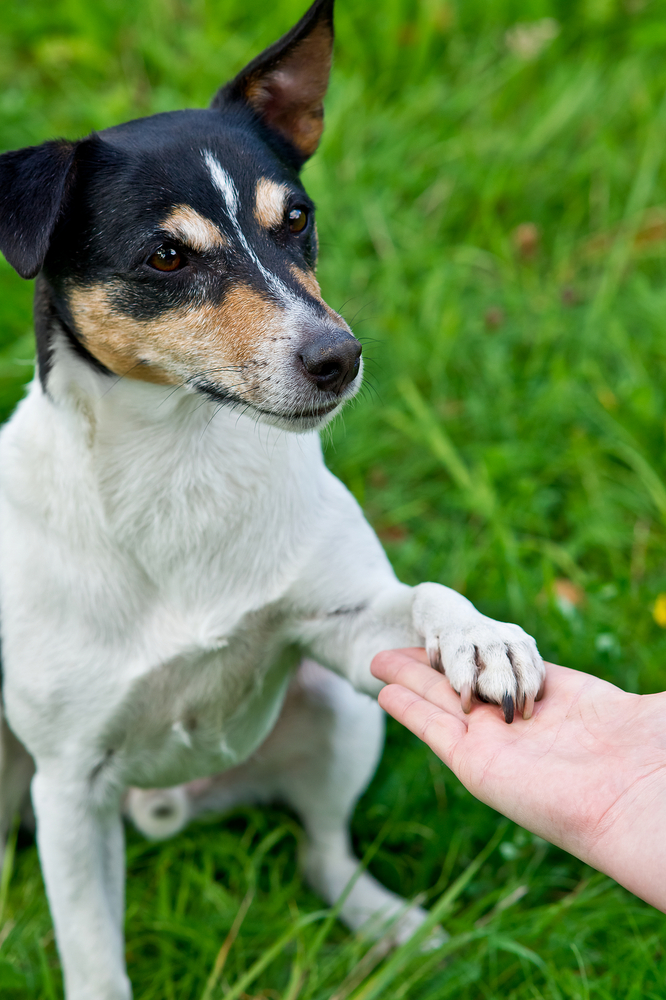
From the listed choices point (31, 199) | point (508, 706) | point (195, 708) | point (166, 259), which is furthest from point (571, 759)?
point (31, 199)

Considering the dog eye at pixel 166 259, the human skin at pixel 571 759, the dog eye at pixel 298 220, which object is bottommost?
the human skin at pixel 571 759

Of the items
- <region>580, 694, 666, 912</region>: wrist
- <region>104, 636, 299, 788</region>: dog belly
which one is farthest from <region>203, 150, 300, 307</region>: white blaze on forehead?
<region>580, 694, 666, 912</region>: wrist

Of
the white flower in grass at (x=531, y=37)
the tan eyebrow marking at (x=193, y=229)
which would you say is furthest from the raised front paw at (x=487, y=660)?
the white flower in grass at (x=531, y=37)

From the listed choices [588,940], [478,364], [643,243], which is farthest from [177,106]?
[588,940]

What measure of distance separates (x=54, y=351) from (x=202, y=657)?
Answer: 0.77 m

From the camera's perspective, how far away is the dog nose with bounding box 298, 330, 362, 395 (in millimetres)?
1824

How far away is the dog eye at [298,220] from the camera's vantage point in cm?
208

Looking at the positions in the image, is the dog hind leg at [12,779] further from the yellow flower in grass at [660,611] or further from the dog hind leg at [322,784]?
the yellow flower in grass at [660,611]

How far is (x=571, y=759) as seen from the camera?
1728 mm

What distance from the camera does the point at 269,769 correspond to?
8.98 feet

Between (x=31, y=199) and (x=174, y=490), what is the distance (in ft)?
2.23

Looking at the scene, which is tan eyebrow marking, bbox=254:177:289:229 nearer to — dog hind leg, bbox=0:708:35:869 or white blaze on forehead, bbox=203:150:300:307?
white blaze on forehead, bbox=203:150:300:307

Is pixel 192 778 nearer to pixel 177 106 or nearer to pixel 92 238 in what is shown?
pixel 92 238

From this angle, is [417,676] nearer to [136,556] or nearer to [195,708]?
[195,708]
